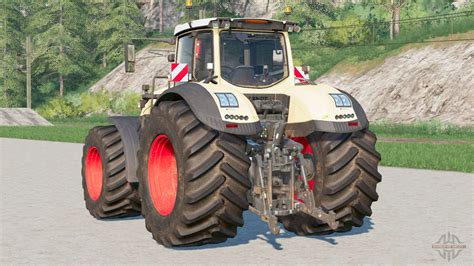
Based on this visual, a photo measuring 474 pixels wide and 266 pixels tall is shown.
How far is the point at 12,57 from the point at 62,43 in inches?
235

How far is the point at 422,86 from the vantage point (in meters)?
41.5

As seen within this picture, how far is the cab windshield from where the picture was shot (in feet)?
29.4

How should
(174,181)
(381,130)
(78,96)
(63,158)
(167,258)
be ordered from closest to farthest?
(167,258) → (174,181) → (63,158) → (381,130) → (78,96)

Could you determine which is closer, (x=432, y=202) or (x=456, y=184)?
(x=432, y=202)

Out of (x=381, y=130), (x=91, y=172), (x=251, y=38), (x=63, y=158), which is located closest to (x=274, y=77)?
(x=251, y=38)

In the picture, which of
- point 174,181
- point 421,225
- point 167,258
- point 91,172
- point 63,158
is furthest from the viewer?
point 63,158

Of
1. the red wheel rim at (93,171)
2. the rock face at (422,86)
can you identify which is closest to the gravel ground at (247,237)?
the red wheel rim at (93,171)

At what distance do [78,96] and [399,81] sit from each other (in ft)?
118

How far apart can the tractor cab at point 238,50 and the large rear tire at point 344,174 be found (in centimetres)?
109

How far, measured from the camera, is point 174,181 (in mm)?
8898

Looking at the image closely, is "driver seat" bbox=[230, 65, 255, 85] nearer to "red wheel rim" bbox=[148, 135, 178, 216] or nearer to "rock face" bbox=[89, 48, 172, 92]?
"red wheel rim" bbox=[148, 135, 178, 216]

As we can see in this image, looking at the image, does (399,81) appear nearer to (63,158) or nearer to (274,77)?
(63,158)

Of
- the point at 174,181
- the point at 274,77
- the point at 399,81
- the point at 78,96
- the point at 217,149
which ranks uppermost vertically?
the point at 274,77

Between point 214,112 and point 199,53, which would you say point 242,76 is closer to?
point 199,53
